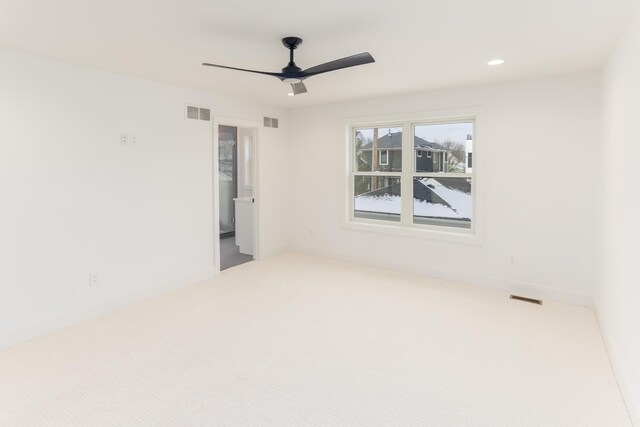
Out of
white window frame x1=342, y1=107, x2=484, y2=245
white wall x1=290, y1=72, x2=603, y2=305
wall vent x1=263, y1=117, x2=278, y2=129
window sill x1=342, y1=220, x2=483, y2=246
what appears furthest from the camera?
wall vent x1=263, y1=117, x2=278, y2=129

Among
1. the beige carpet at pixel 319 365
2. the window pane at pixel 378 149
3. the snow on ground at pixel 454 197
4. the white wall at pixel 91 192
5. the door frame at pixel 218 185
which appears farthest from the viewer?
the window pane at pixel 378 149

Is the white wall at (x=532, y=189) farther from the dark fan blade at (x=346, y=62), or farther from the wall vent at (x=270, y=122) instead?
the dark fan blade at (x=346, y=62)

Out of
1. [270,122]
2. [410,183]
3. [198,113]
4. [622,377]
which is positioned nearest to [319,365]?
[622,377]

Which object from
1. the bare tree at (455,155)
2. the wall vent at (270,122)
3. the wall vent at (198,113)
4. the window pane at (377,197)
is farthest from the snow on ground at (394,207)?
the wall vent at (198,113)

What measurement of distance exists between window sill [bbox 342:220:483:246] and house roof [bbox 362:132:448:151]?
1.08 meters

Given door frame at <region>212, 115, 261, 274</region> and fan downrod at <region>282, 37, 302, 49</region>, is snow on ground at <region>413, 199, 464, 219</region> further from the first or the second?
fan downrod at <region>282, 37, 302, 49</region>

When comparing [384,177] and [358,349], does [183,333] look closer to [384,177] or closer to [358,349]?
[358,349]

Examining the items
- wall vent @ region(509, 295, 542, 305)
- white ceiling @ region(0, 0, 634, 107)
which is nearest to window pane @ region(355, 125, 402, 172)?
white ceiling @ region(0, 0, 634, 107)

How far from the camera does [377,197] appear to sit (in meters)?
5.50

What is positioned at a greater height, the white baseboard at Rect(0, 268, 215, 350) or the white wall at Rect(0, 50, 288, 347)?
the white wall at Rect(0, 50, 288, 347)

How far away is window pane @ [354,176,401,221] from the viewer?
5.32 meters

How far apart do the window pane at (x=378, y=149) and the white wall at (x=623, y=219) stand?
96.5 inches

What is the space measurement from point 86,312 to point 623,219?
4.58 meters

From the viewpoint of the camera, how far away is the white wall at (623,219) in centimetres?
214
